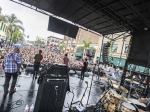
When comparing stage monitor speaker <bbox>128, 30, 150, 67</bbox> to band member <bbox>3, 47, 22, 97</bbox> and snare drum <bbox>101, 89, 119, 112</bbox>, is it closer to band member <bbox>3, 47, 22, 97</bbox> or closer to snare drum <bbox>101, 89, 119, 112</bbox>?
snare drum <bbox>101, 89, 119, 112</bbox>

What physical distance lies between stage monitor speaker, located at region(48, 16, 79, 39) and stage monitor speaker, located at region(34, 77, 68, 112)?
4348mm

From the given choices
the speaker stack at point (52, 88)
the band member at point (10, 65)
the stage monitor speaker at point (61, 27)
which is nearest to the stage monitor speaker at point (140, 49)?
the stage monitor speaker at point (61, 27)

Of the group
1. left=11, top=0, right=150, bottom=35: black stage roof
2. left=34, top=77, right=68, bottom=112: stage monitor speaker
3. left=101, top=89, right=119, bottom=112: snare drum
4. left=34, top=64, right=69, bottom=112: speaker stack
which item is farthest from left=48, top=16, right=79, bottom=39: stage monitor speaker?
left=101, top=89, right=119, bottom=112: snare drum

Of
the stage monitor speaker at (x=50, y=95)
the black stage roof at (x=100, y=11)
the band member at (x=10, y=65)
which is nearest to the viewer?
the stage monitor speaker at (x=50, y=95)

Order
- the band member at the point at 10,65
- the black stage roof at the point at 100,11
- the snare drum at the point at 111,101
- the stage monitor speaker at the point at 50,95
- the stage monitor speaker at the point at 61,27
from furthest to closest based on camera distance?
the stage monitor speaker at the point at 61,27 → the black stage roof at the point at 100,11 → the snare drum at the point at 111,101 → the band member at the point at 10,65 → the stage monitor speaker at the point at 50,95

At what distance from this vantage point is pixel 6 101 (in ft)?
12.7

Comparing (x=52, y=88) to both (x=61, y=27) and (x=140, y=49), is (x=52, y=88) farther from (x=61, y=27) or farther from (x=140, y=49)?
(x=140, y=49)

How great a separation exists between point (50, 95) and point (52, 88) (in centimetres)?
21

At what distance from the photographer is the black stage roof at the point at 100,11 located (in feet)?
15.1

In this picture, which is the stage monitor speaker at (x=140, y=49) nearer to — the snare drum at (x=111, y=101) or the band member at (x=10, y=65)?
the snare drum at (x=111, y=101)

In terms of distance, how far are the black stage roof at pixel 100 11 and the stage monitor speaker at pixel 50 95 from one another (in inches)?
134

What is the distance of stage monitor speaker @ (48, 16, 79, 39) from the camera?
Answer: 6.77 m

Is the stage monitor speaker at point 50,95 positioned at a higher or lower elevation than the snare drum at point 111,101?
higher

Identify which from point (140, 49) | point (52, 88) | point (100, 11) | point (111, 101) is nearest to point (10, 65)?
point (52, 88)
